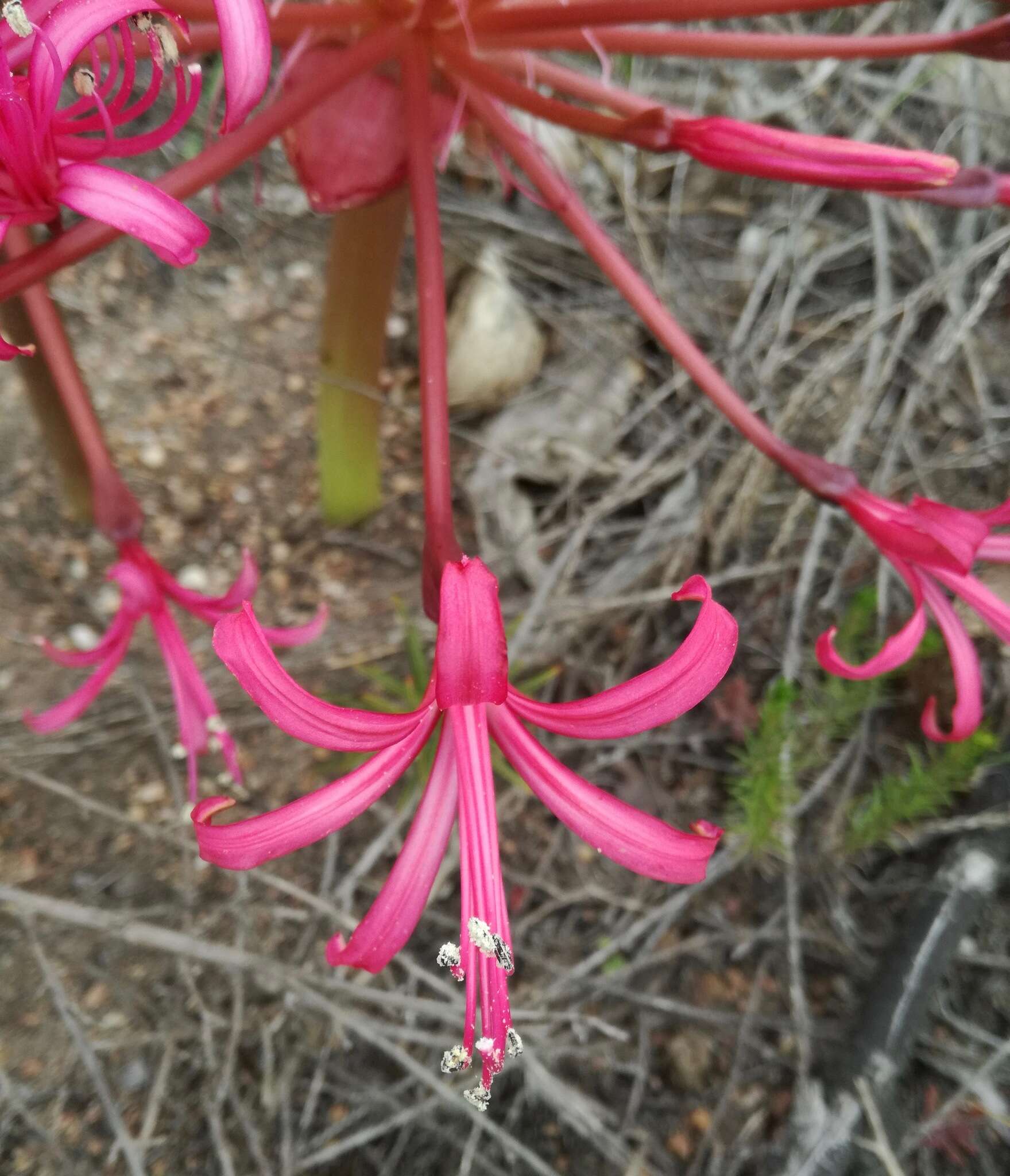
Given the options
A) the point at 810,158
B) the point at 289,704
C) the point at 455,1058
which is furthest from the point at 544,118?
the point at 455,1058

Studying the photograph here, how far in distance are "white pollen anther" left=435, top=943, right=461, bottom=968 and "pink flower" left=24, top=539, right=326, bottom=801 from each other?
45cm

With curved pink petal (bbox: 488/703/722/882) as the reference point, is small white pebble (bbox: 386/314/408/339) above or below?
below

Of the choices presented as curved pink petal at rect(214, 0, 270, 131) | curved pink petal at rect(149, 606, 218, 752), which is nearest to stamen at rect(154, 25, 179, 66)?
curved pink petal at rect(214, 0, 270, 131)

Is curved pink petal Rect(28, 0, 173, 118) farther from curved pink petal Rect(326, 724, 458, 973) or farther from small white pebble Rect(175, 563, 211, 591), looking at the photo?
small white pebble Rect(175, 563, 211, 591)

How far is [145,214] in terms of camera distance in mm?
745

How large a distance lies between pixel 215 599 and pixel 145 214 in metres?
0.51

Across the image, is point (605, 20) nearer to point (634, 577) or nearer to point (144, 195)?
point (144, 195)

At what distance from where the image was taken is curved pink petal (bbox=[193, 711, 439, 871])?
779 mm

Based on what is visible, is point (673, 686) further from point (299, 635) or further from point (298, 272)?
point (298, 272)

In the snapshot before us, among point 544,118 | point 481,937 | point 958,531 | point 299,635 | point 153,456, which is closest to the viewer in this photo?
point 481,937

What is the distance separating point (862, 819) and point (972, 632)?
0.38m

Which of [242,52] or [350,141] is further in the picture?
[350,141]

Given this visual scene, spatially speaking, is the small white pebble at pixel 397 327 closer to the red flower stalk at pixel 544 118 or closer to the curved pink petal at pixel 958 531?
the red flower stalk at pixel 544 118

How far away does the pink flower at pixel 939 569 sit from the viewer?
1.01 m
